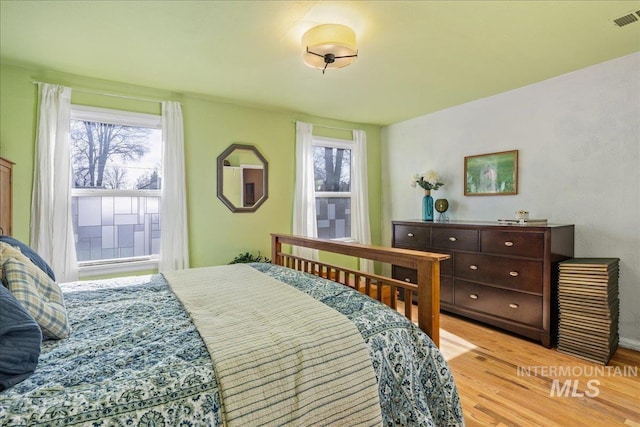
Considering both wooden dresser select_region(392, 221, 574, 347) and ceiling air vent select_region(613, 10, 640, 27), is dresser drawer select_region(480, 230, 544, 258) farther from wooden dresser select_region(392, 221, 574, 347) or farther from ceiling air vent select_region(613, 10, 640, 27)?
ceiling air vent select_region(613, 10, 640, 27)

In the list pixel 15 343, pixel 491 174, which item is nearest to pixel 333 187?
pixel 491 174

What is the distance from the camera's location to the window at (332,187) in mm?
4492

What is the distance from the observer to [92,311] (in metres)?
1.59

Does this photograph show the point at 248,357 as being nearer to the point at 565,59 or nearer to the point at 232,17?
the point at 232,17

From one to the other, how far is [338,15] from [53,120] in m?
2.61

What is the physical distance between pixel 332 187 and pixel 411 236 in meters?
1.33

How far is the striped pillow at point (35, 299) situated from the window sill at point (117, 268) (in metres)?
1.89

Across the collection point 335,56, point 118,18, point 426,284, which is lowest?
point 426,284

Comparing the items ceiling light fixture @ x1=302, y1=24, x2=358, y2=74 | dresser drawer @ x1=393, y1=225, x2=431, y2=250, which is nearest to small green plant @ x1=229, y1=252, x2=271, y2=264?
dresser drawer @ x1=393, y1=225, x2=431, y2=250

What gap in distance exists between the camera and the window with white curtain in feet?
14.7

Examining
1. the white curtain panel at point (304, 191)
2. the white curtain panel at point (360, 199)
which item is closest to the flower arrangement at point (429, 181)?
the white curtain panel at point (360, 199)

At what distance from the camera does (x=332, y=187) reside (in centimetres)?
461

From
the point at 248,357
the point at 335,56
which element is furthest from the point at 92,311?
the point at 335,56

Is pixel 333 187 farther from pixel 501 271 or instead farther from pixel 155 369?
pixel 155 369
